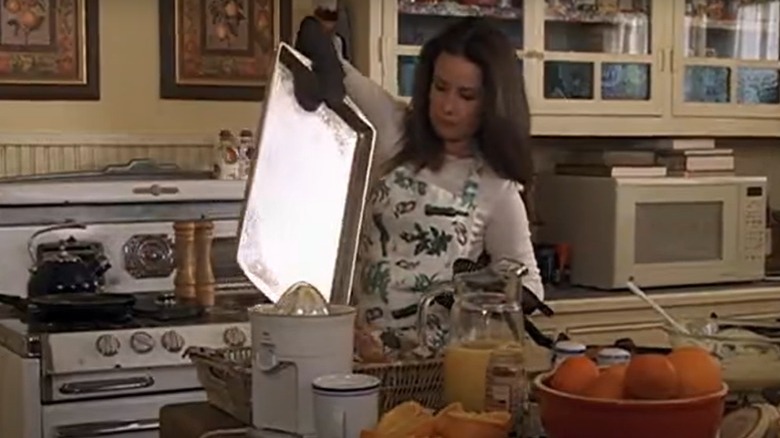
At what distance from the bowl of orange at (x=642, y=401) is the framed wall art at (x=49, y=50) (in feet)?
7.61

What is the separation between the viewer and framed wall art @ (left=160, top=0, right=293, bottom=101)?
3.43 metres

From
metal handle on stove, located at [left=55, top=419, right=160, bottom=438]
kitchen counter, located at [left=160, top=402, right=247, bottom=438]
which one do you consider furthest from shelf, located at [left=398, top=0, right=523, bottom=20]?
kitchen counter, located at [left=160, top=402, right=247, bottom=438]

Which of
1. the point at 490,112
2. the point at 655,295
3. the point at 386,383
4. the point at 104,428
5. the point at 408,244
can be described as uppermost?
the point at 490,112

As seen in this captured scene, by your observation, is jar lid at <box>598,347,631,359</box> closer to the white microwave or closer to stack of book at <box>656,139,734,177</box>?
the white microwave

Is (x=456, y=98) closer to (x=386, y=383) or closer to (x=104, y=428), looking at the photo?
(x=386, y=383)

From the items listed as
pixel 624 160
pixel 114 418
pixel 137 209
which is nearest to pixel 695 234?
pixel 624 160

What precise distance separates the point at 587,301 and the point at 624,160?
0.50 m

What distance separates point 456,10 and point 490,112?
149cm

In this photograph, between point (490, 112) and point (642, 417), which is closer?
point (642, 417)

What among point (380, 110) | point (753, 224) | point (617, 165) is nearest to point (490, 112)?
point (380, 110)

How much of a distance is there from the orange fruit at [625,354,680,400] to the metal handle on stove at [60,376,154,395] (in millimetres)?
1579

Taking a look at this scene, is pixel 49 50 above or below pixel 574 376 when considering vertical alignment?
above

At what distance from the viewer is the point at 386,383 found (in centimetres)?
161

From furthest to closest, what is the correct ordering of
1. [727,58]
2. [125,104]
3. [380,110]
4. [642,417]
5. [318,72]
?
[727,58], [125,104], [380,110], [318,72], [642,417]
